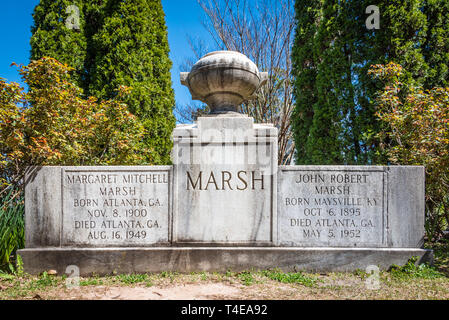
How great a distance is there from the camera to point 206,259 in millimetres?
3402

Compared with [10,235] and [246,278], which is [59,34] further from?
[246,278]

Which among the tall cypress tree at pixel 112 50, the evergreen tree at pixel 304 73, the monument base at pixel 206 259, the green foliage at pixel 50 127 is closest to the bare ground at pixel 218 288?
the monument base at pixel 206 259

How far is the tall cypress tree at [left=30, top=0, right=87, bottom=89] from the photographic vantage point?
23.2ft

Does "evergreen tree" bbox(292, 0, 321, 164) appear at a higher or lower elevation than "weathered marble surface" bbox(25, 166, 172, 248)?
higher

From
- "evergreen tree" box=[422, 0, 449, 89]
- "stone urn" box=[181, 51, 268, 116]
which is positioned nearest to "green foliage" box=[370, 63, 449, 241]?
"evergreen tree" box=[422, 0, 449, 89]

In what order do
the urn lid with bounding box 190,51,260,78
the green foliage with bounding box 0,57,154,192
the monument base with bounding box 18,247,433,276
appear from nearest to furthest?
the monument base with bounding box 18,247,433,276 < the urn lid with bounding box 190,51,260,78 < the green foliage with bounding box 0,57,154,192

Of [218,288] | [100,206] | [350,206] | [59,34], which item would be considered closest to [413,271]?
[350,206]

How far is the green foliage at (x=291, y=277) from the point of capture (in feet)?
10.1

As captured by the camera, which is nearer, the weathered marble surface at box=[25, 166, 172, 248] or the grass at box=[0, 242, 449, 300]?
the grass at box=[0, 242, 449, 300]

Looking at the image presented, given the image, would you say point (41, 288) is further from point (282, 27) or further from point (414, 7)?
point (282, 27)

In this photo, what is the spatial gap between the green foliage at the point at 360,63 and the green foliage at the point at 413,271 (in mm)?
2640

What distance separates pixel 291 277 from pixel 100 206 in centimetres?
269

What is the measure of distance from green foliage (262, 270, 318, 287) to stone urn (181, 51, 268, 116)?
89.2 inches

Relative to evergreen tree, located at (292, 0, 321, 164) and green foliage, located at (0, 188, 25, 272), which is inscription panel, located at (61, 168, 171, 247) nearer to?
green foliage, located at (0, 188, 25, 272)
